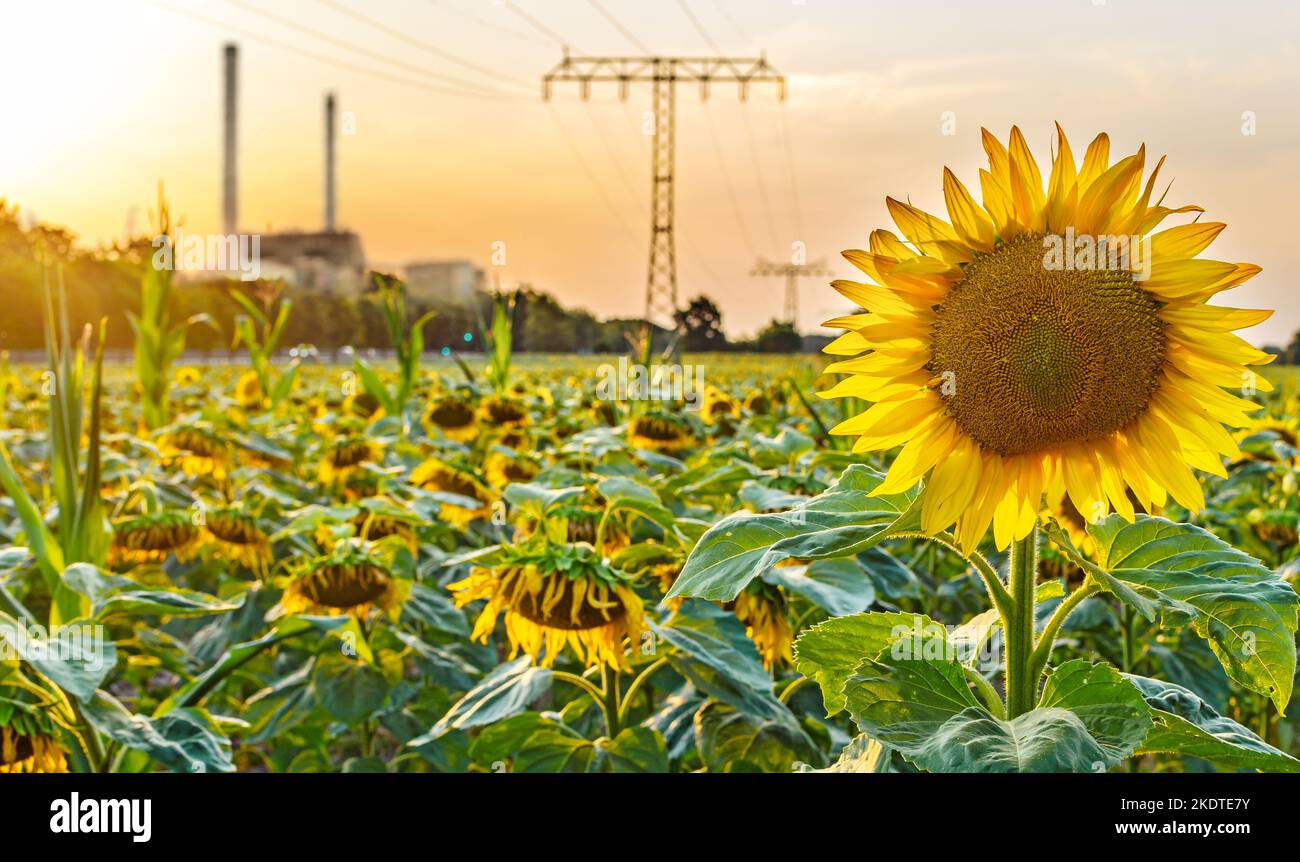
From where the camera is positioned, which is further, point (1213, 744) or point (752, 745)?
point (752, 745)

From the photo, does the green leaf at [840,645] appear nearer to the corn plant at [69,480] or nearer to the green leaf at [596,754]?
the green leaf at [596,754]

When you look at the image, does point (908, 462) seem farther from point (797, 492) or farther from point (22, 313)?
point (22, 313)

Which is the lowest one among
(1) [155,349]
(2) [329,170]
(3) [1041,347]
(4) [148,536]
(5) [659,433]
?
(4) [148,536]

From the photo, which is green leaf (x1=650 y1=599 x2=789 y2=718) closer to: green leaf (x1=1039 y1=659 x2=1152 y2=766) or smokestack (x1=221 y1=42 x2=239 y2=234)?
green leaf (x1=1039 y1=659 x2=1152 y2=766)

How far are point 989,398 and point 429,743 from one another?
1.61 metres

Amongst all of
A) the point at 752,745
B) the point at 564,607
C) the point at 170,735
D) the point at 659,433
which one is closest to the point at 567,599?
the point at 564,607

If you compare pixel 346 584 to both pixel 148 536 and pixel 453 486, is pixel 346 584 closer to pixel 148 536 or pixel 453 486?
pixel 148 536

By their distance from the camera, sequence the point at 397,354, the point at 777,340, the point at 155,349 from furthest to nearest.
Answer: the point at 777,340 < the point at 397,354 < the point at 155,349

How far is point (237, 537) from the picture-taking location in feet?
→ 8.47

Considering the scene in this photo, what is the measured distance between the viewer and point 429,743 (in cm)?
210

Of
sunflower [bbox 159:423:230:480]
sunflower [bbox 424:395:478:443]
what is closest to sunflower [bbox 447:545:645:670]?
sunflower [bbox 159:423:230:480]

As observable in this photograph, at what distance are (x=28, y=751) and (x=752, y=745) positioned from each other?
1026 millimetres
